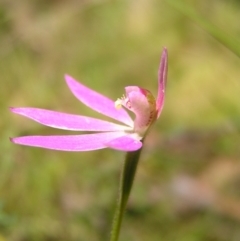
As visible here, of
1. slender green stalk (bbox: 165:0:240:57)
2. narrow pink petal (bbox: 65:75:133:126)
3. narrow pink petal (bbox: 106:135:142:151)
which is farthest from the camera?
slender green stalk (bbox: 165:0:240:57)

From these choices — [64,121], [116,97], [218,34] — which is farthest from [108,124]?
[116,97]

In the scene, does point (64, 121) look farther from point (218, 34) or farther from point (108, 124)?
point (218, 34)

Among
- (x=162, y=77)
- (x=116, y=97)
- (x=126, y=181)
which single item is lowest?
(x=116, y=97)

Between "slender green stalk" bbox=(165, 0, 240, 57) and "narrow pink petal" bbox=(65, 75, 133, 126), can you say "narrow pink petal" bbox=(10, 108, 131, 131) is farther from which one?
"slender green stalk" bbox=(165, 0, 240, 57)

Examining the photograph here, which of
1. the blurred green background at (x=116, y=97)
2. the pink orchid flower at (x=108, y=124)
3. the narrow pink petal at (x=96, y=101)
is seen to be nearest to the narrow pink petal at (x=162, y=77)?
the pink orchid flower at (x=108, y=124)

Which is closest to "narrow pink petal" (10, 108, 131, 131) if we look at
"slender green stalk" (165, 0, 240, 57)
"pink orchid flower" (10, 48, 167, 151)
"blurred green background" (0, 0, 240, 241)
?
"pink orchid flower" (10, 48, 167, 151)

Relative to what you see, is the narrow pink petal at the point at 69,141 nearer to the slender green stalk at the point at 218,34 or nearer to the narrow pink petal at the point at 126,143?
the narrow pink petal at the point at 126,143

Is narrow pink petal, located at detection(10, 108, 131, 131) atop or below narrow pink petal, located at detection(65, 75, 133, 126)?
below
